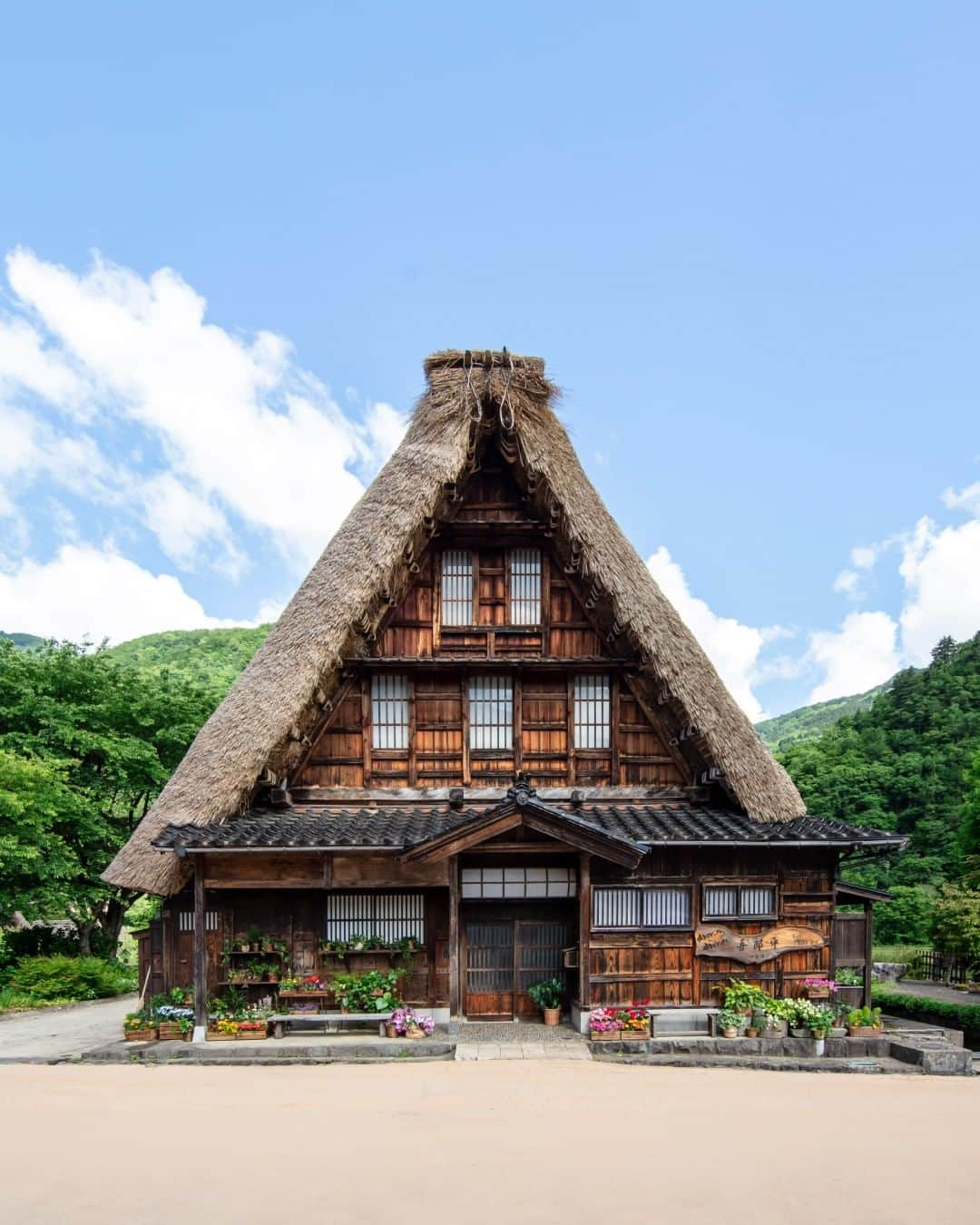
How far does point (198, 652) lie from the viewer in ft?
173

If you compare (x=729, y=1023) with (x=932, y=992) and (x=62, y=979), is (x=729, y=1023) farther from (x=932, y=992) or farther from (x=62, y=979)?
(x=62, y=979)

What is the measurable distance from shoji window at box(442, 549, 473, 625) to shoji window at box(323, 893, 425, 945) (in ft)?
15.8

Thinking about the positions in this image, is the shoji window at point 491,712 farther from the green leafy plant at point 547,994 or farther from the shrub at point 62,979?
the shrub at point 62,979

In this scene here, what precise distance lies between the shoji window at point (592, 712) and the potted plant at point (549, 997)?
3968 millimetres

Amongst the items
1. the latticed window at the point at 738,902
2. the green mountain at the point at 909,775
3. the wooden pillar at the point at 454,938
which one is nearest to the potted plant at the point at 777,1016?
the latticed window at the point at 738,902

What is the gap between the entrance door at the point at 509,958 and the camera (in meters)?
14.0

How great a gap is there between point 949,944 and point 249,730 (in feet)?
61.9

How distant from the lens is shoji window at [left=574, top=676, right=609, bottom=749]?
14.8m

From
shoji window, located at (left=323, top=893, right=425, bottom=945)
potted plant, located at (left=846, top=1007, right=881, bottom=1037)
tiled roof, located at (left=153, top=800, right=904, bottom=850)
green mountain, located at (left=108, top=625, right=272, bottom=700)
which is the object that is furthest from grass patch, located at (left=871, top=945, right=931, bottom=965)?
green mountain, located at (left=108, top=625, right=272, bottom=700)

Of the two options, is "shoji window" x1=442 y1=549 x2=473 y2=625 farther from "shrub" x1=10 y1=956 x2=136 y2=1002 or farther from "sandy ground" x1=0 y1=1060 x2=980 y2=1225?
"shrub" x1=10 y1=956 x2=136 y2=1002

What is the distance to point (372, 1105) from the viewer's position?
9172mm

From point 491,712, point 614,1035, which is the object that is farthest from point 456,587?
point 614,1035

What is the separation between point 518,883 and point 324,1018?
3.69 metres

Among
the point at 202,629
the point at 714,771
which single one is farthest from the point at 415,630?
the point at 202,629
